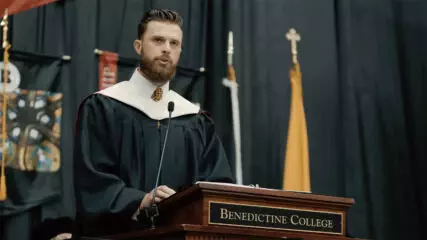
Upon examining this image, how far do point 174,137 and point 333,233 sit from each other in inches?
43.3

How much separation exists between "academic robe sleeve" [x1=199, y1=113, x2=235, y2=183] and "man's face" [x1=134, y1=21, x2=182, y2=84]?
1.28ft

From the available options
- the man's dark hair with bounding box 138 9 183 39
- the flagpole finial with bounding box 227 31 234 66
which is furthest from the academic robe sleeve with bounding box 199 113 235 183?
the flagpole finial with bounding box 227 31 234 66

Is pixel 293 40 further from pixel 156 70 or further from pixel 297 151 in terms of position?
pixel 156 70

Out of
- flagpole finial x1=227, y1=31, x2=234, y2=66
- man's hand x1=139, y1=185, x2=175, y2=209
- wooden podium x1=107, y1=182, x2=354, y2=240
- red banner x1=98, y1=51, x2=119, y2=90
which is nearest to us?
wooden podium x1=107, y1=182, x2=354, y2=240

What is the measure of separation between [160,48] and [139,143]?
0.53 meters

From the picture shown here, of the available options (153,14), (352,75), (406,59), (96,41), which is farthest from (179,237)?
(406,59)

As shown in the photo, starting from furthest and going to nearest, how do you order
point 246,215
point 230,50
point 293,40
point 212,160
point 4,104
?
1. point 293,40
2. point 230,50
3. point 4,104
4. point 212,160
5. point 246,215

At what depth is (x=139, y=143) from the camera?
142 inches

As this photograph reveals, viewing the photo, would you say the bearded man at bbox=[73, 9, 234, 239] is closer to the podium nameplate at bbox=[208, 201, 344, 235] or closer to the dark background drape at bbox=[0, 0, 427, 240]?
the podium nameplate at bbox=[208, 201, 344, 235]

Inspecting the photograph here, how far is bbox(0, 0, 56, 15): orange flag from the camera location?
461 centimetres

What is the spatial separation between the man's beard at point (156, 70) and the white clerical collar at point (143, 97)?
4 centimetres

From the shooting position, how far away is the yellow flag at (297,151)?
5.81 m

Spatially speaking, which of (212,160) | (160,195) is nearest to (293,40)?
(212,160)

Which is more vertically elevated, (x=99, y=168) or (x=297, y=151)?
(x=297, y=151)
